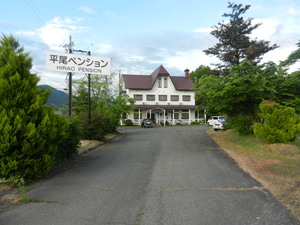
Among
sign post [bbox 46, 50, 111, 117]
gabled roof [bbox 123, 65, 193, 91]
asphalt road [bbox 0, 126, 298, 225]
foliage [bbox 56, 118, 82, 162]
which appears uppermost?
gabled roof [bbox 123, 65, 193, 91]

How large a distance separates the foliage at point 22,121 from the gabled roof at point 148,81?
3345 centimetres

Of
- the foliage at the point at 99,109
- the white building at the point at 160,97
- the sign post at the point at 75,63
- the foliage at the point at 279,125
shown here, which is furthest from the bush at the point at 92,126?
the white building at the point at 160,97

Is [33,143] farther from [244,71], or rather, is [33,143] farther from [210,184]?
[244,71]

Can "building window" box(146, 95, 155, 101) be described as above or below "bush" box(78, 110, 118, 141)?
above

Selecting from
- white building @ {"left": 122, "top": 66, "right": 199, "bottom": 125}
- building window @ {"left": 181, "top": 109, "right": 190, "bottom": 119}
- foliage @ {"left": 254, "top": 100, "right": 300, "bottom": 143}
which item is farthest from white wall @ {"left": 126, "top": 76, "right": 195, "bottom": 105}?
foliage @ {"left": 254, "top": 100, "right": 300, "bottom": 143}

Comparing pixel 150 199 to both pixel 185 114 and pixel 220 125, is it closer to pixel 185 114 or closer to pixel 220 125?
pixel 220 125

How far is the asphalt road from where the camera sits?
3791mm

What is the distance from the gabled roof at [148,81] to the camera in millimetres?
40438

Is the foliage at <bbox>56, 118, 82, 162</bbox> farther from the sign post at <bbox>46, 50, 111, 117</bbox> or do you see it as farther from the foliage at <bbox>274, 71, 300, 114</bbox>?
the foliage at <bbox>274, 71, 300, 114</bbox>

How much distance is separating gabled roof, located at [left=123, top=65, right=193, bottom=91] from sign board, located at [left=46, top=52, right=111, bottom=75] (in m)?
25.7

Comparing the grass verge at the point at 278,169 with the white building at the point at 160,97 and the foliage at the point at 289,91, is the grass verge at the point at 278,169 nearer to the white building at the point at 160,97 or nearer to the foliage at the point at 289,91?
the foliage at the point at 289,91

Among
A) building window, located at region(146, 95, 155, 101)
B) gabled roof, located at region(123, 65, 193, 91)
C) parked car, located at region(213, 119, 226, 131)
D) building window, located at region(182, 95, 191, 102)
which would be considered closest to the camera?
parked car, located at region(213, 119, 226, 131)

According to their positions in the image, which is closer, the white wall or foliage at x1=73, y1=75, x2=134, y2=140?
foliage at x1=73, y1=75, x2=134, y2=140

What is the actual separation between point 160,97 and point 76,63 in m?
29.5
